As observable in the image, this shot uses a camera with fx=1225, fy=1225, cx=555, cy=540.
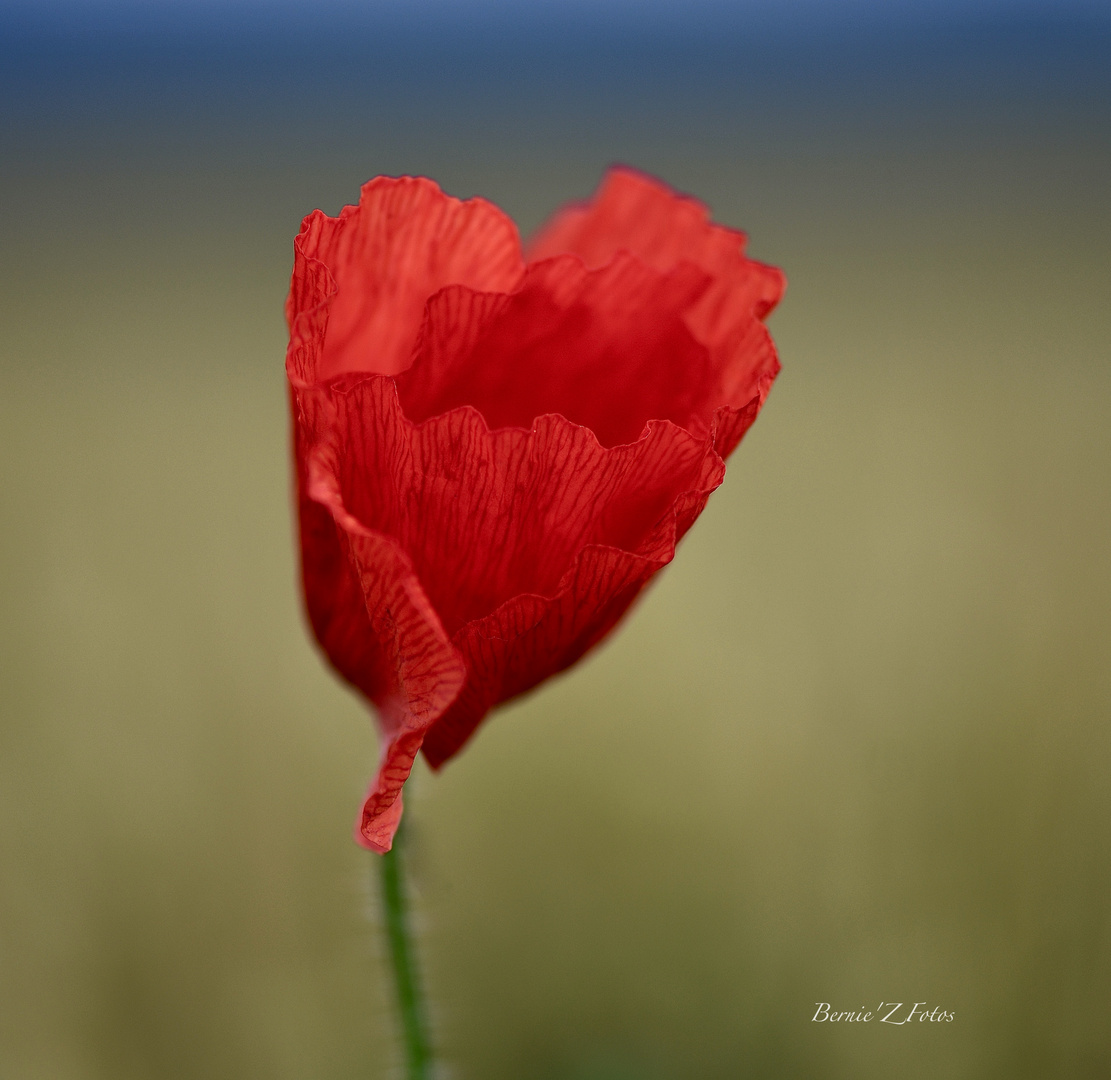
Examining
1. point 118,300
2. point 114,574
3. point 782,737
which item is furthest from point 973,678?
point 118,300
